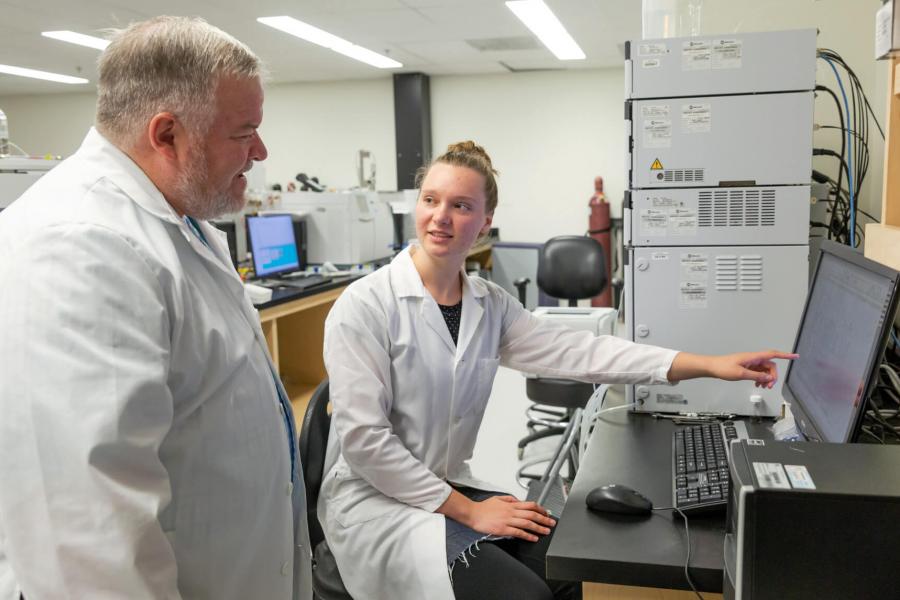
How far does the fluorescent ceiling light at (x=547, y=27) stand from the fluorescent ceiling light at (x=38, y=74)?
5.33 meters

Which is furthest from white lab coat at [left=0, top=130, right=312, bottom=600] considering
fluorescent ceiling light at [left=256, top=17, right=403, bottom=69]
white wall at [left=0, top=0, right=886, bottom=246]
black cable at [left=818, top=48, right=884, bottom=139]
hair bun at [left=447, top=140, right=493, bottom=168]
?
white wall at [left=0, top=0, right=886, bottom=246]

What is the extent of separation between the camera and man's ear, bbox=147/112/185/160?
893 mm

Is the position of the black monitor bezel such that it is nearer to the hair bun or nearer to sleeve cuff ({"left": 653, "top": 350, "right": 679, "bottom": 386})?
the hair bun

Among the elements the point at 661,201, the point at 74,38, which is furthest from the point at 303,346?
the point at 74,38

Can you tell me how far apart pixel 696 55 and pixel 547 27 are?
4.40 m

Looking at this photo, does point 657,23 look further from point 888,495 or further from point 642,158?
point 888,495

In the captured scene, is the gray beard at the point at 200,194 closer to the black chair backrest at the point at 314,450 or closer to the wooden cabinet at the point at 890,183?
the black chair backrest at the point at 314,450

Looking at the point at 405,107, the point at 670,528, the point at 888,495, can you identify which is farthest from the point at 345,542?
the point at 405,107

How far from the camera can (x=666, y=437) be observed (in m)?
1.62

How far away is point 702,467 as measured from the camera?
128cm

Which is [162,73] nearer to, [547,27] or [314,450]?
[314,450]

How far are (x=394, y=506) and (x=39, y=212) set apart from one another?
0.86 m

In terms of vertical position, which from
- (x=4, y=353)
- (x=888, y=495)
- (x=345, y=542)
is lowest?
(x=345, y=542)

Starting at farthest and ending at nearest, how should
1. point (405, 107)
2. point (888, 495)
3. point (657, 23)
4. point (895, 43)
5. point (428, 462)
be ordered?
point (405, 107), point (657, 23), point (428, 462), point (895, 43), point (888, 495)
